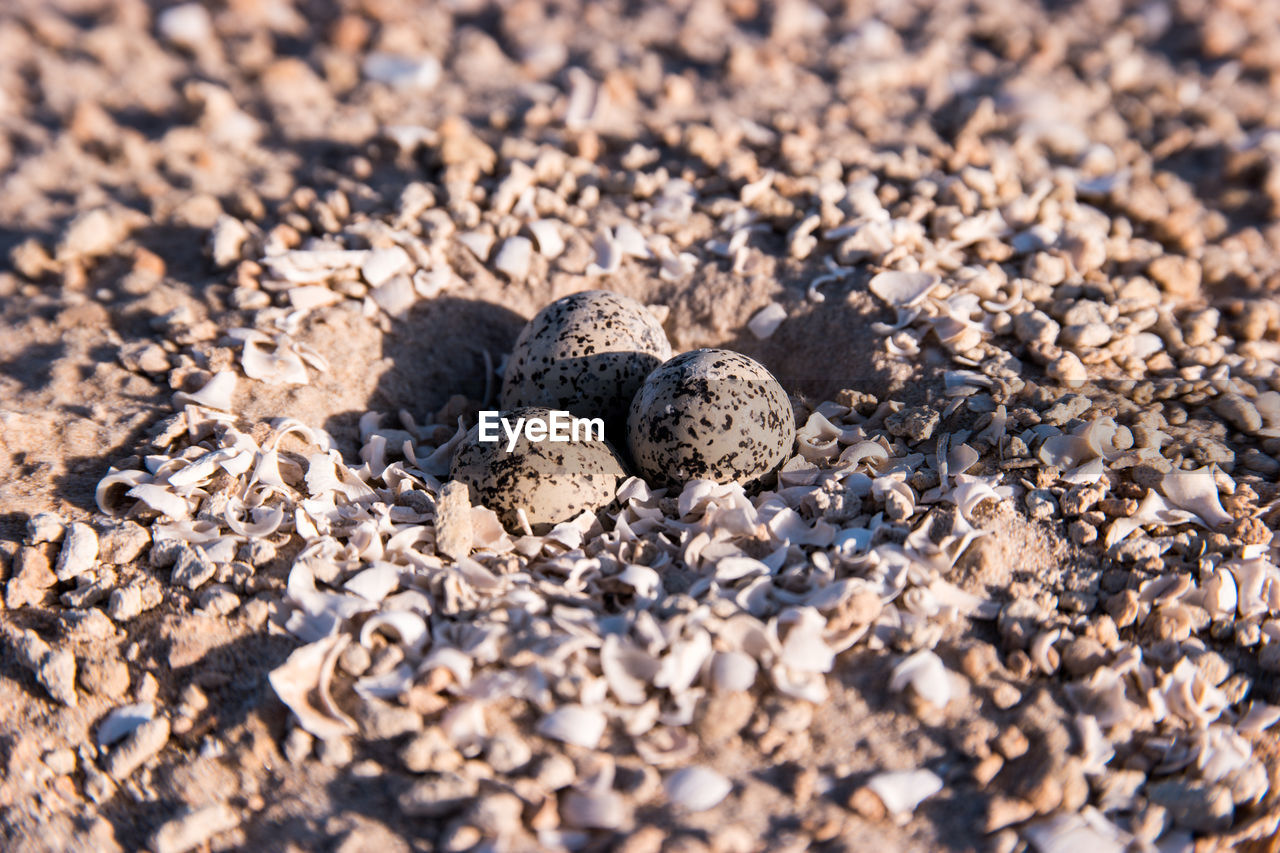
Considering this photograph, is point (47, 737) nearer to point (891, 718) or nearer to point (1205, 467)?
point (891, 718)

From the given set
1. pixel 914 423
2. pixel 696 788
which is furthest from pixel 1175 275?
pixel 696 788

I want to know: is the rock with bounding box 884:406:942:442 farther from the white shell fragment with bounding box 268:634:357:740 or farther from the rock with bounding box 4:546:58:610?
the rock with bounding box 4:546:58:610

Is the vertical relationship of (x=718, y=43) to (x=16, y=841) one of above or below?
above

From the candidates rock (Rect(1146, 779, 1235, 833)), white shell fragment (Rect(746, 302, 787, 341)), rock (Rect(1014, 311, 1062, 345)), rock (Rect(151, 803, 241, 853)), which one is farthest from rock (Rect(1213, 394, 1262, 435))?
rock (Rect(151, 803, 241, 853))

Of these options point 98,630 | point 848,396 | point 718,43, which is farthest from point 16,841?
point 718,43

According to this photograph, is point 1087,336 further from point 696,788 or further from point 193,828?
point 193,828

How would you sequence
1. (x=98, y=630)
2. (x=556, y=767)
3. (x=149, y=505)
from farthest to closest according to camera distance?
(x=149, y=505)
(x=98, y=630)
(x=556, y=767)
